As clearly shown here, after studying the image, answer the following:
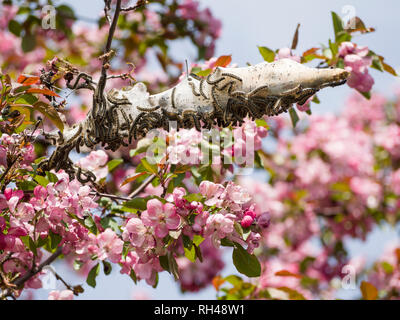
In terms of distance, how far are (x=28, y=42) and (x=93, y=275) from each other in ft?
6.30

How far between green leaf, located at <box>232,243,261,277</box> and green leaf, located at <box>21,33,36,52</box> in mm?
2178

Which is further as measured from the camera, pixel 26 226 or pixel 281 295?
pixel 281 295

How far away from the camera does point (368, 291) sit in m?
1.93

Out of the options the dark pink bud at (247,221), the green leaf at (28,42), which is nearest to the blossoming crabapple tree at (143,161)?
the dark pink bud at (247,221)

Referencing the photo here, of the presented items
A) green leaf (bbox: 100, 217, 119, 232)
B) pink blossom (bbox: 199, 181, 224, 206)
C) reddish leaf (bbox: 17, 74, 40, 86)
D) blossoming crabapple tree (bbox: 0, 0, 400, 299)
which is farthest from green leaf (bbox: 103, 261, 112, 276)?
reddish leaf (bbox: 17, 74, 40, 86)

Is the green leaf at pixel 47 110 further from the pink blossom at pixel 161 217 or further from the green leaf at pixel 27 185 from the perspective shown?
the pink blossom at pixel 161 217

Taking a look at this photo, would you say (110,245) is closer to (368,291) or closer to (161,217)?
(161,217)

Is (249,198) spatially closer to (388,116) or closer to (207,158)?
(207,158)

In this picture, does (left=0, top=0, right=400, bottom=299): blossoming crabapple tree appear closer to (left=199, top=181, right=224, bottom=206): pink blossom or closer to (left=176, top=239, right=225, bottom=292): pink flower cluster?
(left=199, top=181, right=224, bottom=206): pink blossom

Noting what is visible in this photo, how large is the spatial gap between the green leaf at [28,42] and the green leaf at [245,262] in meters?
2.18

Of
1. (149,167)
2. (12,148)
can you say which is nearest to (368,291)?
(149,167)
